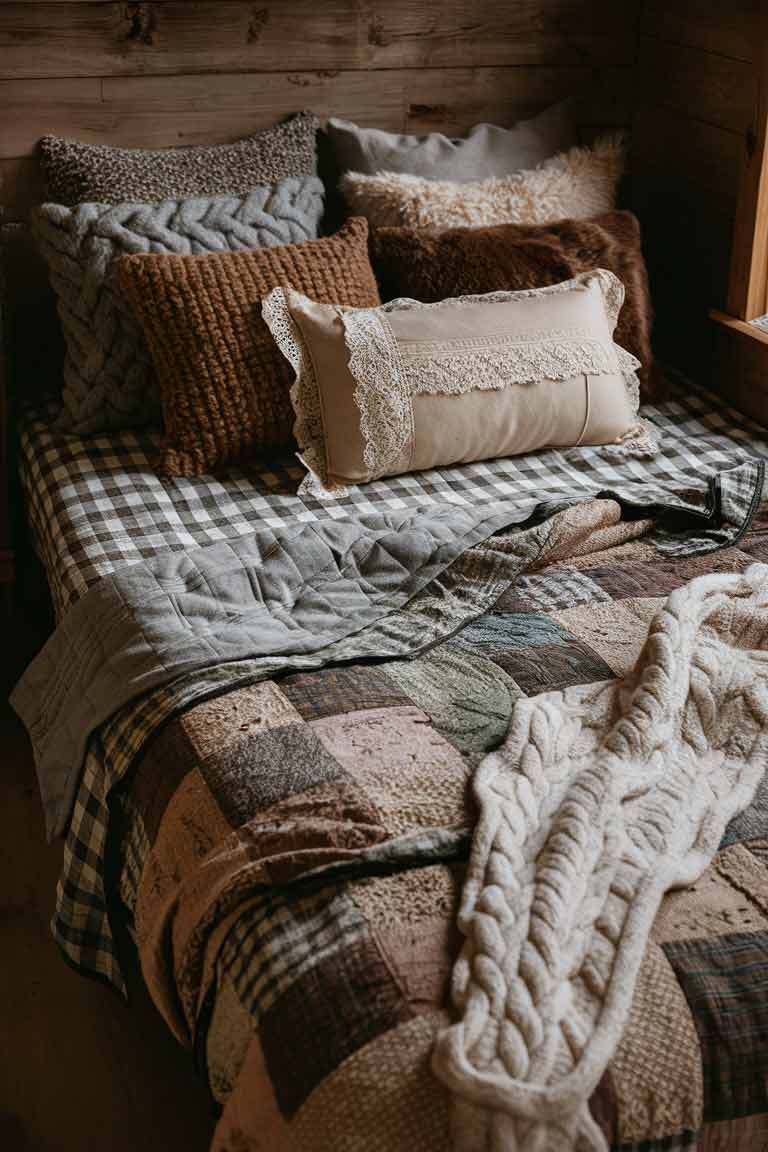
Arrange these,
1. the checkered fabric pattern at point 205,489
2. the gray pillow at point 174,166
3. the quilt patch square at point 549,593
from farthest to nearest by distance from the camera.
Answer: the gray pillow at point 174,166, the checkered fabric pattern at point 205,489, the quilt patch square at point 549,593

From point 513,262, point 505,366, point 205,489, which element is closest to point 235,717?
point 205,489

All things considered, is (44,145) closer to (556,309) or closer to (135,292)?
(135,292)

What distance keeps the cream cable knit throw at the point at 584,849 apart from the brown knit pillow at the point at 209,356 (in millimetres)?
835

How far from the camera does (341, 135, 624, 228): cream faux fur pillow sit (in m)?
2.47

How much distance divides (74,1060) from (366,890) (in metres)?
0.70

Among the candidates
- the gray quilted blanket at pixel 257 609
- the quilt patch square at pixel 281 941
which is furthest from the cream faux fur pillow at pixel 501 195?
the quilt patch square at pixel 281 941

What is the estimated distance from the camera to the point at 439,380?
214 centimetres

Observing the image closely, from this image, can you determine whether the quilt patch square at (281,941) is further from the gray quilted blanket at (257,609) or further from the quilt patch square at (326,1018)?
the gray quilted blanket at (257,609)

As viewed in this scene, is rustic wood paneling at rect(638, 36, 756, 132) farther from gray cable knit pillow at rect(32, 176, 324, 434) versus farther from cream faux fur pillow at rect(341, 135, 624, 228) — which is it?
gray cable knit pillow at rect(32, 176, 324, 434)

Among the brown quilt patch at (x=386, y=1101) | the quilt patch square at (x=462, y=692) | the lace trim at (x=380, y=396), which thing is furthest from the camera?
the lace trim at (x=380, y=396)

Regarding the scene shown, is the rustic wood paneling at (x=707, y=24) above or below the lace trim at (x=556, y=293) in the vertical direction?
above

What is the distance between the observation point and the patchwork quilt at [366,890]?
110 cm

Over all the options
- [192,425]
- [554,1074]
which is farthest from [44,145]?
[554,1074]

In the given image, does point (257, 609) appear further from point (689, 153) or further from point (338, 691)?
point (689, 153)
